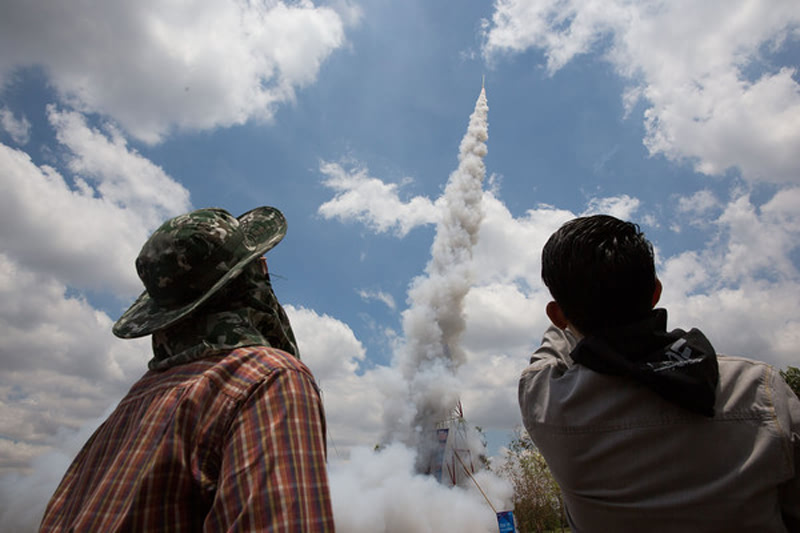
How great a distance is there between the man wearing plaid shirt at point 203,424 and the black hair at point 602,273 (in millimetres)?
1271

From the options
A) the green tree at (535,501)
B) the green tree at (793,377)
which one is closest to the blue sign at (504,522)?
the green tree at (535,501)

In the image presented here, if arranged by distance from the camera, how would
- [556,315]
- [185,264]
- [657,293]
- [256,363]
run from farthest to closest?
[556,315], [657,293], [185,264], [256,363]

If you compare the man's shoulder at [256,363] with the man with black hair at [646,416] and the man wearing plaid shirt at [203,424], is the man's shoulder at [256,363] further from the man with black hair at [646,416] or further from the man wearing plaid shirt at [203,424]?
the man with black hair at [646,416]

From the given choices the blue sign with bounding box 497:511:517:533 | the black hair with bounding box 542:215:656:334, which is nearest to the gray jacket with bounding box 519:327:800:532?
the black hair with bounding box 542:215:656:334

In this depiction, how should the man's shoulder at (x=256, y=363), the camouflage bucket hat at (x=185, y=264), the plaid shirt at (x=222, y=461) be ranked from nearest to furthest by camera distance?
the plaid shirt at (x=222, y=461) → the man's shoulder at (x=256, y=363) → the camouflage bucket hat at (x=185, y=264)

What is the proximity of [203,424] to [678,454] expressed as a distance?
5.82 ft

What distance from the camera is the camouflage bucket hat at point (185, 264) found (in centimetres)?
220

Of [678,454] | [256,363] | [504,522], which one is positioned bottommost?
[504,522]

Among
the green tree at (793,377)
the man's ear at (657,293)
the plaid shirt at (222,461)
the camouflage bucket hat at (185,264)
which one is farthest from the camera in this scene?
the green tree at (793,377)

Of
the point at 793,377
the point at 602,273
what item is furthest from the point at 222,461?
the point at 793,377

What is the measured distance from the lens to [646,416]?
6.49ft

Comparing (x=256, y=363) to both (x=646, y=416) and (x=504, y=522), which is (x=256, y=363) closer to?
(x=646, y=416)

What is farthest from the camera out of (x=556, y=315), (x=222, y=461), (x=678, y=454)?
(x=556, y=315)

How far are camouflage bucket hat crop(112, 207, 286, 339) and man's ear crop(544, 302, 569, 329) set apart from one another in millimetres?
1476
